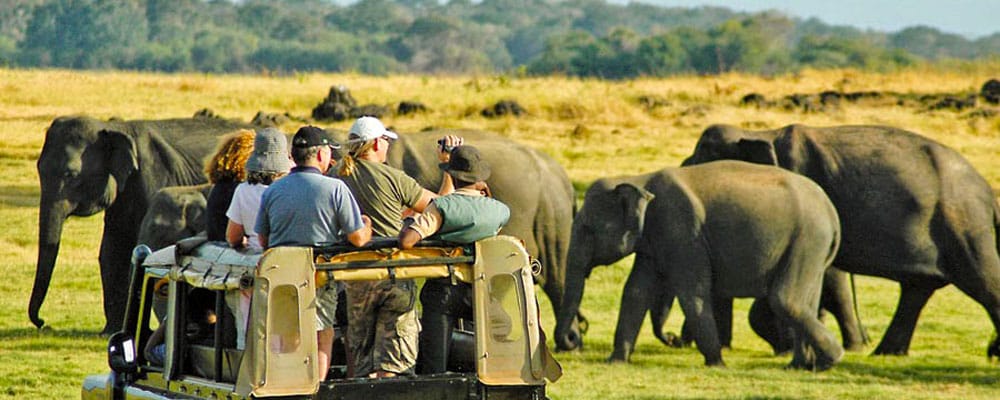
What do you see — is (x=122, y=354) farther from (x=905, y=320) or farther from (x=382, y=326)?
(x=905, y=320)

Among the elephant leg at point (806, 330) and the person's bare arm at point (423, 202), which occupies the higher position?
the person's bare arm at point (423, 202)

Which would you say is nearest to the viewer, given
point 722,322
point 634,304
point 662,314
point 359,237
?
point 359,237

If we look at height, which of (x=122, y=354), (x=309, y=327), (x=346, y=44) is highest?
(x=309, y=327)

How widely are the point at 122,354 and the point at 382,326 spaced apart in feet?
4.56

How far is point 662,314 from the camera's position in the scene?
18375mm

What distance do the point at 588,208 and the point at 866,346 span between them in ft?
13.1

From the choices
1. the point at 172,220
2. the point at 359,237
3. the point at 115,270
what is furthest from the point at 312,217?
the point at 115,270

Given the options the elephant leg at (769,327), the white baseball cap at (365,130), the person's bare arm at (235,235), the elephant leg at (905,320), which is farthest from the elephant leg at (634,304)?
the person's bare arm at (235,235)

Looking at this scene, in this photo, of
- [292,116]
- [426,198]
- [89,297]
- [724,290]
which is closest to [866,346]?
[724,290]

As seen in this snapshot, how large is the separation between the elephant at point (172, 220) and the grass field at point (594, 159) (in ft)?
3.20

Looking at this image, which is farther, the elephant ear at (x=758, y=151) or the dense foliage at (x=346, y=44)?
the dense foliage at (x=346, y=44)

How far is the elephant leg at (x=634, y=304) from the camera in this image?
17.0m

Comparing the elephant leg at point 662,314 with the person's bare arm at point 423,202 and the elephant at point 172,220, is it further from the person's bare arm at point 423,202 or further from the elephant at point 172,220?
the person's bare arm at point 423,202

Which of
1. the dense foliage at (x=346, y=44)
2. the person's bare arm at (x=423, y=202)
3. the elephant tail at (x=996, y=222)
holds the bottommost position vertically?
the dense foliage at (x=346, y=44)
